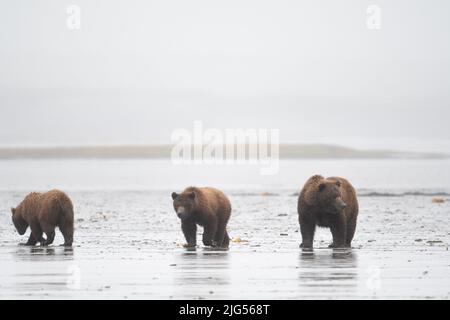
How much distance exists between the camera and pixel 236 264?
18.3m

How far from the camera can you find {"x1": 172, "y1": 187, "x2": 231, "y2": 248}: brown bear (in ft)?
73.1

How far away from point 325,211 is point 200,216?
8.59 feet

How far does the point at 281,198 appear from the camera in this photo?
48281 millimetres

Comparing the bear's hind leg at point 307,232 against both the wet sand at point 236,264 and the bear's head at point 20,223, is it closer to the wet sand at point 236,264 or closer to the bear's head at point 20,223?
the wet sand at point 236,264

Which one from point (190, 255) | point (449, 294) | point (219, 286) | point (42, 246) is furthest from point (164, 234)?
point (449, 294)

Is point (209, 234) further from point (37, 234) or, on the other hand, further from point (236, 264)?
point (236, 264)

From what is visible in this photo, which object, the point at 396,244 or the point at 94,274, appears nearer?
the point at 94,274

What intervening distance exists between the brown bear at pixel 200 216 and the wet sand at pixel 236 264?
42 centimetres

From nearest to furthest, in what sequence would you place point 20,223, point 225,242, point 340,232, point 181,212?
point 340,232
point 181,212
point 225,242
point 20,223

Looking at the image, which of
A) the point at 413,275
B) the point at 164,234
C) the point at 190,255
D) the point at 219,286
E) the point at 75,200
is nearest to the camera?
the point at 219,286

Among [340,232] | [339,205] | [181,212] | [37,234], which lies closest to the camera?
[339,205]

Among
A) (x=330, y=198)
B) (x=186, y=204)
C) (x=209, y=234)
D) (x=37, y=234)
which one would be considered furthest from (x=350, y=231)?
(x=37, y=234)
